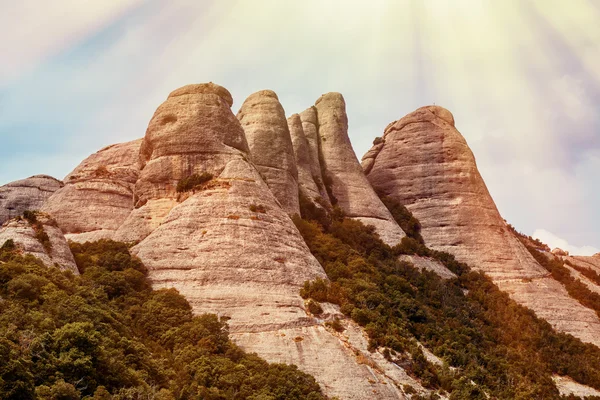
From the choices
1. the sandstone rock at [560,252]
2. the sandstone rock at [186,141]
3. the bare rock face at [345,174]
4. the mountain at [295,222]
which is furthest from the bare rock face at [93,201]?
the sandstone rock at [560,252]

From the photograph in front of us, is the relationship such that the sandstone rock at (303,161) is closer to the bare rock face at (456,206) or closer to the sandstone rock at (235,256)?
the bare rock face at (456,206)

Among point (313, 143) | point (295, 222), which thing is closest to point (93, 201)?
point (295, 222)

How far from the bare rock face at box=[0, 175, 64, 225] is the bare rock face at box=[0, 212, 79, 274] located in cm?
2262

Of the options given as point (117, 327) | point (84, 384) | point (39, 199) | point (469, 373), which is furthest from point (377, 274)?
point (39, 199)

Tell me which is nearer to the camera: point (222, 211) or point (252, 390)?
point (252, 390)

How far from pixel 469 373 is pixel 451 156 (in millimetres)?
29277

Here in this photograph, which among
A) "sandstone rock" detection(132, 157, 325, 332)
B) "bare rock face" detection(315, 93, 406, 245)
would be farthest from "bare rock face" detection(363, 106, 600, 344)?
"sandstone rock" detection(132, 157, 325, 332)

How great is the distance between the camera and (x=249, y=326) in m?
30.3

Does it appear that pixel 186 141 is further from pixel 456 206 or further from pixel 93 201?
A: pixel 456 206

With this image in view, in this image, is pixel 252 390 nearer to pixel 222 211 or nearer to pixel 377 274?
pixel 222 211

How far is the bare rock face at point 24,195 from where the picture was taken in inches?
2181

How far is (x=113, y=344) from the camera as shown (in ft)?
82.2

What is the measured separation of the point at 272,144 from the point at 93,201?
1372 centimetres

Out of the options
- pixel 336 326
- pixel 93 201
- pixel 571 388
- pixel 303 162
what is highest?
pixel 303 162
